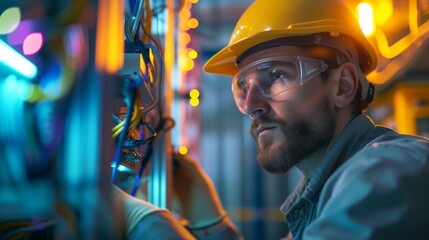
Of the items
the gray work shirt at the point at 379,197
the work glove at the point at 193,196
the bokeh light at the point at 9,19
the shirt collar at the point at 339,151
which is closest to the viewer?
the bokeh light at the point at 9,19

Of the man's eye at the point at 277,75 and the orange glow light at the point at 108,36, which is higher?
the orange glow light at the point at 108,36

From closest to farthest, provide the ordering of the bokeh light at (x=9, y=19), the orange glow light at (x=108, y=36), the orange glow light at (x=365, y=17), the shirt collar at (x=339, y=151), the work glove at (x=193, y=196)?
the orange glow light at (x=108, y=36)
the bokeh light at (x=9, y=19)
the shirt collar at (x=339, y=151)
the work glove at (x=193, y=196)
the orange glow light at (x=365, y=17)

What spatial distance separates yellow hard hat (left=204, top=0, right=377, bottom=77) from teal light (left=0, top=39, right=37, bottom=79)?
866 mm

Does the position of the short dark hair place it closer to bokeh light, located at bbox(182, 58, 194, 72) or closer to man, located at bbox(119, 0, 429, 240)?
man, located at bbox(119, 0, 429, 240)

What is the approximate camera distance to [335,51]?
4.74ft

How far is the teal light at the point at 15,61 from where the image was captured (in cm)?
67

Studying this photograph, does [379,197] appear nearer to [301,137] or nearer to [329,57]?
[301,137]

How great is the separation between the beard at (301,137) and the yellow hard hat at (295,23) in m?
0.25

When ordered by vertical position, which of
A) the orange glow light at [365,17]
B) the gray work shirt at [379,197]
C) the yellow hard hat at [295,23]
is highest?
the orange glow light at [365,17]

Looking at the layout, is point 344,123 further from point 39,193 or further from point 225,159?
point 225,159

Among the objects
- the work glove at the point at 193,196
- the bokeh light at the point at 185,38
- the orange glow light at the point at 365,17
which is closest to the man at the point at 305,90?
the work glove at the point at 193,196

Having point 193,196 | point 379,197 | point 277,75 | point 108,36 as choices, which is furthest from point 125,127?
point 193,196

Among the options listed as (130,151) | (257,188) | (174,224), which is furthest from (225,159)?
(174,224)

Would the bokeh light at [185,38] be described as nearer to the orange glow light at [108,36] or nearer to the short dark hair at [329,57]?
the short dark hair at [329,57]
